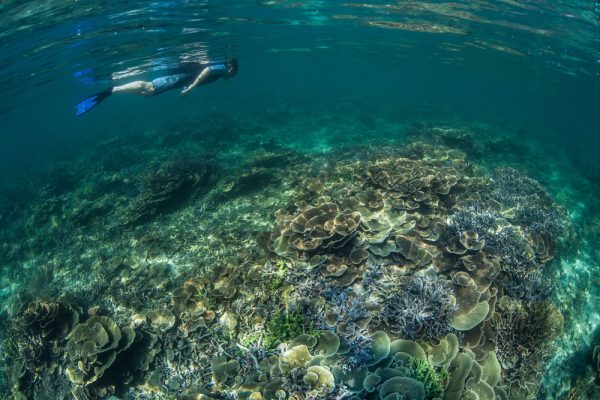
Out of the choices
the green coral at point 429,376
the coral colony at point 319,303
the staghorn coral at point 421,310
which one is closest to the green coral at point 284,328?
the coral colony at point 319,303

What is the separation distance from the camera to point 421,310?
5398 mm

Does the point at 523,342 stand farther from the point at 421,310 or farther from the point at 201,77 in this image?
the point at 201,77

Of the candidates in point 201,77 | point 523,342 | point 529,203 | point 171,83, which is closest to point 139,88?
point 171,83

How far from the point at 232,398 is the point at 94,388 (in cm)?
285

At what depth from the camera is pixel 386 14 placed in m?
22.5

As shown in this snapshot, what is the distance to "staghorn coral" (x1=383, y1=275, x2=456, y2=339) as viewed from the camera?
528 centimetres

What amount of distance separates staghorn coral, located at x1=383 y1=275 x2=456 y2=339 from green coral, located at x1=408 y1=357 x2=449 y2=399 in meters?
0.66

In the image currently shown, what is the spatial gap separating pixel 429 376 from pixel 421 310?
1161mm

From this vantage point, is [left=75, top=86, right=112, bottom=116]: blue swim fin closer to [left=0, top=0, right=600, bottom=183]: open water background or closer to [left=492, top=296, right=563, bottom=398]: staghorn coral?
[left=0, top=0, right=600, bottom=183]: open water background

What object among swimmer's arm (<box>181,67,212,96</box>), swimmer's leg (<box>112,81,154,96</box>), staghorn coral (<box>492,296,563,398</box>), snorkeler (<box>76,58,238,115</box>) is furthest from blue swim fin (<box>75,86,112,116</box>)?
staghorn coral (<box>492,296,563,398</box>)

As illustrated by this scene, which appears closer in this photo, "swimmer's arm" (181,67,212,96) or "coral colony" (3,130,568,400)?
"coral colony" (3,130,568,400)

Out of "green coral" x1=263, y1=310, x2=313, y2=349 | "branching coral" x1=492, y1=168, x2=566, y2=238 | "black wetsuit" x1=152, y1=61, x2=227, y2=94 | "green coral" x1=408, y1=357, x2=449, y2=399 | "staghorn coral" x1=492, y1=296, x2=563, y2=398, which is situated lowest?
"branching coral" x1=492, y1=168, x2=566, y2=238

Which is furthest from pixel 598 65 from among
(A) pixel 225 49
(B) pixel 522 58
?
(A) pixel 225 49

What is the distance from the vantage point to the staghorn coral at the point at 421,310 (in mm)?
5281
